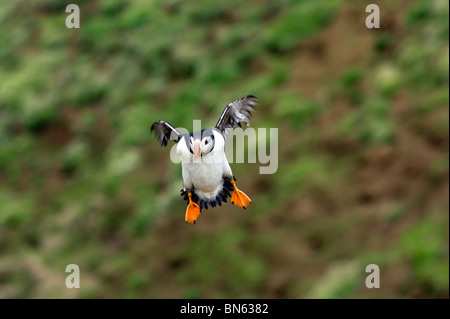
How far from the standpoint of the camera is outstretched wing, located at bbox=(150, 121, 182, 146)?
342 centimetres

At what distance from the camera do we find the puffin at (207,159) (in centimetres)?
311

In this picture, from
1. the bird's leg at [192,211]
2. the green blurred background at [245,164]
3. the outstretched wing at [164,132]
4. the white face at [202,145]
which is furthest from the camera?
the green blurred background at [245,164]

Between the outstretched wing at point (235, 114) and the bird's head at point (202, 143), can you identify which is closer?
the bird's head at point (202, 143)

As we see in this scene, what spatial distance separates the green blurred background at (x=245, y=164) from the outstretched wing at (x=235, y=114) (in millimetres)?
13872

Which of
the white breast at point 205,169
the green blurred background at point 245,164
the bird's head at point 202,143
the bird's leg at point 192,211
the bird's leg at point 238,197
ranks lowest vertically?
the bird's leg at point 192,211

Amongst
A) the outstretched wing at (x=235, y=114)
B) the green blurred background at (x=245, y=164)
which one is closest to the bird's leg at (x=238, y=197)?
the outstretched wing at (x=235, y=114)

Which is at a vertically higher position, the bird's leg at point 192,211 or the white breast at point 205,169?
the white breast at point 205,169

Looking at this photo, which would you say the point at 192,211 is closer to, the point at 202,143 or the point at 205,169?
the point at 205,169

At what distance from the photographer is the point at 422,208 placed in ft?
58.2

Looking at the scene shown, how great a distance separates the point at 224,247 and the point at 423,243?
235 inches

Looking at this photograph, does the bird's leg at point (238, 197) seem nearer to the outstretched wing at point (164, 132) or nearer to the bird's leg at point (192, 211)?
the bird's leg at point (192, 211)

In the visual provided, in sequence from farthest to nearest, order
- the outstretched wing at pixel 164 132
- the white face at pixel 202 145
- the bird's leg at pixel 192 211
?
the outstretched wing at pixel 164 132, the bird's leg at pixel 192 211, the white face at pixel 202 145

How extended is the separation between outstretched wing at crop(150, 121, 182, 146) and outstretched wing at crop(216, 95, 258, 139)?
23 cm

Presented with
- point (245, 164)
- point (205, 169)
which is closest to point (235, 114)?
point (205, 169)
